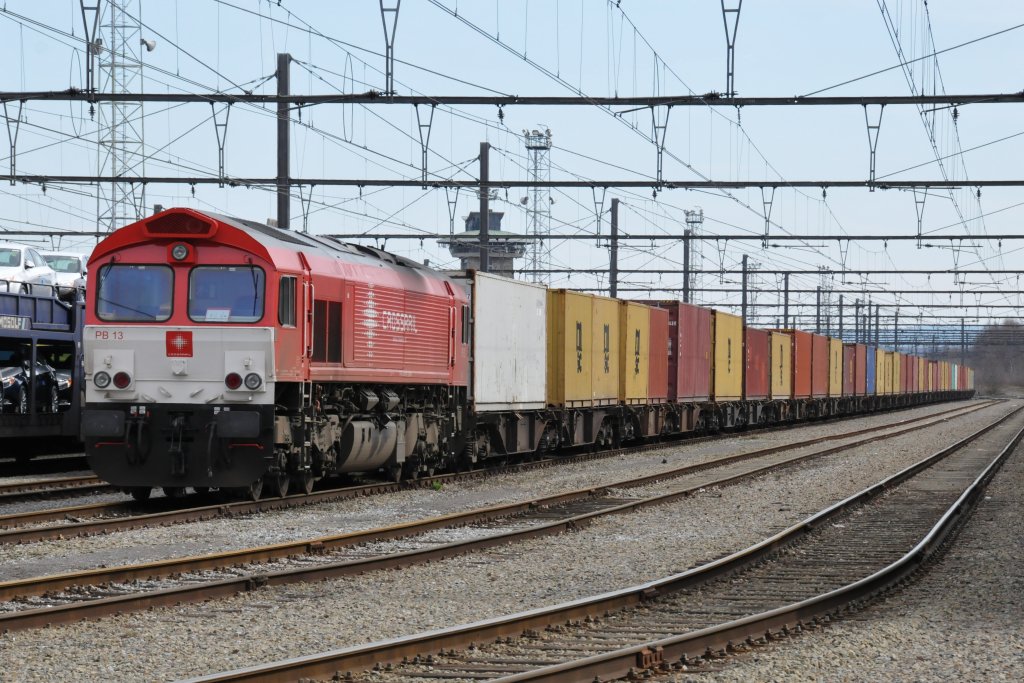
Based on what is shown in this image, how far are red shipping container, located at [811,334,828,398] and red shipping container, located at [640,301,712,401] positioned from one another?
1537 cm

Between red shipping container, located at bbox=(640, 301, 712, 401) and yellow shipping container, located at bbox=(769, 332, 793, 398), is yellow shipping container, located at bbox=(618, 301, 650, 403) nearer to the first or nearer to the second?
red shipping container, located at bbox=(640, 301, 712, 401)

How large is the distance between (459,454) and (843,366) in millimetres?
40518

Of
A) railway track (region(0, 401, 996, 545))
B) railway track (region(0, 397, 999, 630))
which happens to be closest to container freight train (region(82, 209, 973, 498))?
railway track (region(0, 401, 996, 545))

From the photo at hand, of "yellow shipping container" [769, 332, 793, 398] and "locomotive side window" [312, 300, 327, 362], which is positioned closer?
"locomotive side window" [312, 300, 327, 362]

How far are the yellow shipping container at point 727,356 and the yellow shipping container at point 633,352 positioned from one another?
21.2 ft

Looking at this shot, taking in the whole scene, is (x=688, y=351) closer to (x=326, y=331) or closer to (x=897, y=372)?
(x=326, y=331)

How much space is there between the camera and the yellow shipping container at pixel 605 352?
29234 mm

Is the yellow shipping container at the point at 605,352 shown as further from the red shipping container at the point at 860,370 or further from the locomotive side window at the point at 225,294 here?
the red shipping container at the point at 860,370

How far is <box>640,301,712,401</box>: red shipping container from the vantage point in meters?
35.1

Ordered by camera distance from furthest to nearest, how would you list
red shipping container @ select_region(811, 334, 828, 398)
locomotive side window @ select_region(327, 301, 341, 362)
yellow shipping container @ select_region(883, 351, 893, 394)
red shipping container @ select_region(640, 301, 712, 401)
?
yellow shipping container @ select_region(883, 351, 893, 394) → red shipping container @ select_region(811, 334, 828, 398) → red shipping container @ select_region(640, 301, 712, 401) → locomotive side window @ select_region(327, 301, 341, 362)

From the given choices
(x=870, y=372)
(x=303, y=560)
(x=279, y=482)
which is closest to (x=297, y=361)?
(x=279, y=482)

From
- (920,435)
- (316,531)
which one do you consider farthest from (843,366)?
(316,531)

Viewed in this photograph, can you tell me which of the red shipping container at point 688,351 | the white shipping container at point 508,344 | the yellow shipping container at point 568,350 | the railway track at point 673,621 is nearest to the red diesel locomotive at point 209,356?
the white shipping container at point 508,344

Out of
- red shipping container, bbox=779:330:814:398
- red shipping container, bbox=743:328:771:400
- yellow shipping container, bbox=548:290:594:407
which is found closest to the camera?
yellow shipping container, bbox=548:290:594:407
